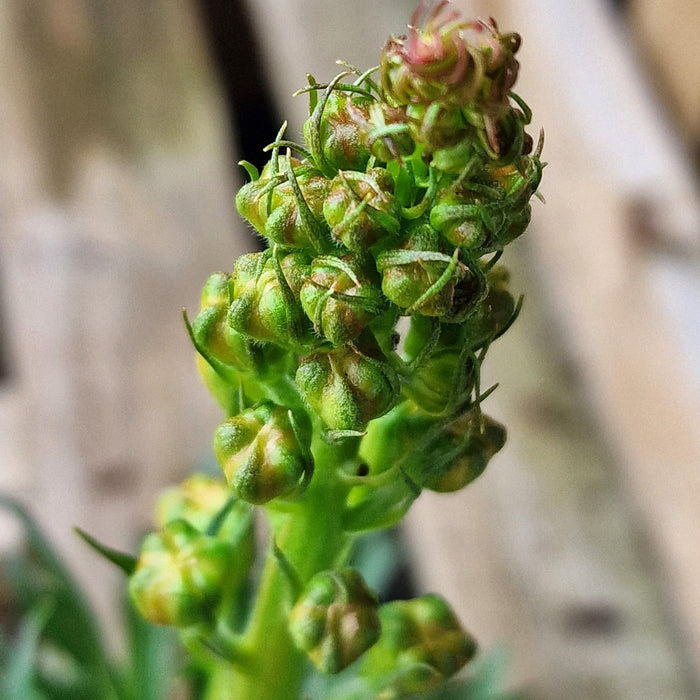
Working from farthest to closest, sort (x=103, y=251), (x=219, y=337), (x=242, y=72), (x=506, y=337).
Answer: (x=242, y=72), (x=506, y=337), (x=103, y=251), (x=219, y=337)

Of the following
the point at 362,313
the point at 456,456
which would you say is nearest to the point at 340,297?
the point at 362,313

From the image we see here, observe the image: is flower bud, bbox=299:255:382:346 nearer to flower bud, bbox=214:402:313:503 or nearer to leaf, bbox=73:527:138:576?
flower bud, bbox=214:402:313:503

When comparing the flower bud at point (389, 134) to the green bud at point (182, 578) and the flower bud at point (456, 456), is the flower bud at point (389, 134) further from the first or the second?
the green bud at point (182, 578)

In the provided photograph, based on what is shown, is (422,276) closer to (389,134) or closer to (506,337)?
(389,134)

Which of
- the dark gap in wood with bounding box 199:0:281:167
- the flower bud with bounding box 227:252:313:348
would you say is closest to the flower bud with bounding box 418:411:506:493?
the flower bud with bounding box 227:252:313:348

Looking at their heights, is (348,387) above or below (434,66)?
below
